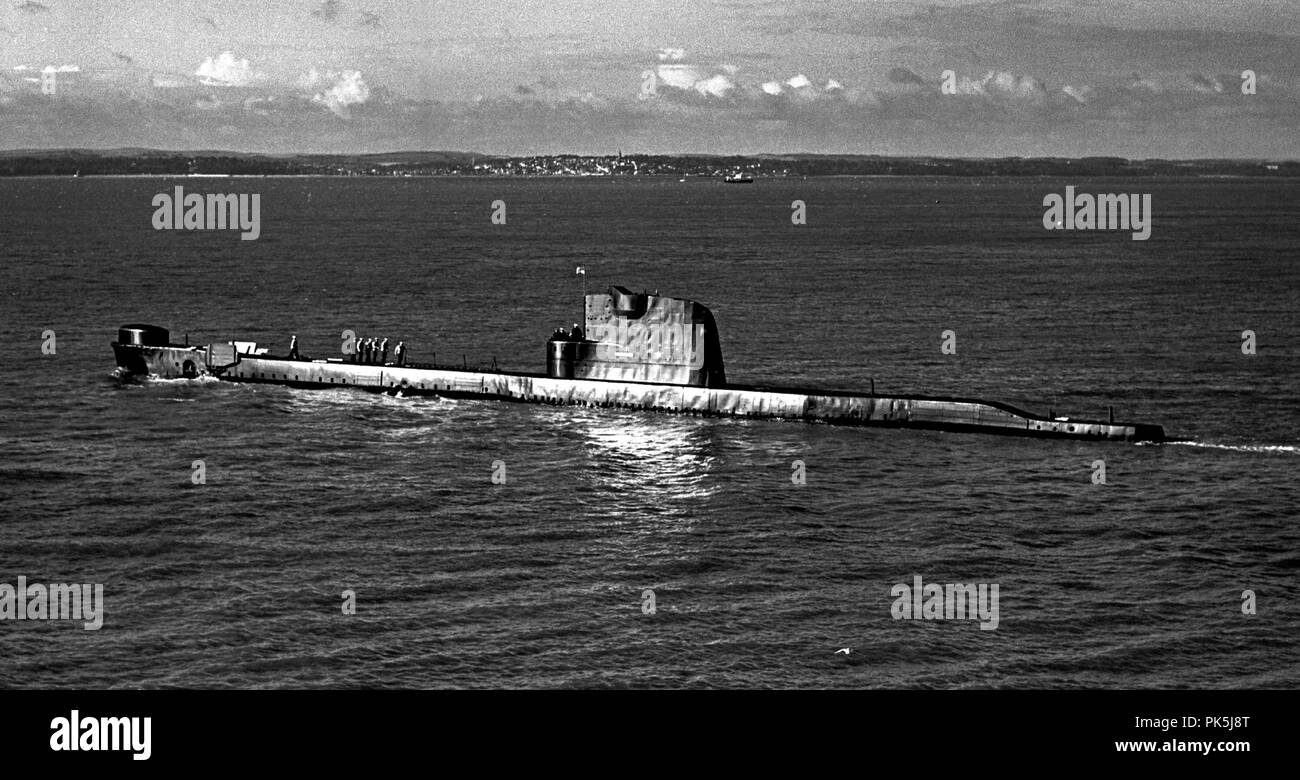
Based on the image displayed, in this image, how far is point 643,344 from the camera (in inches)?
3014

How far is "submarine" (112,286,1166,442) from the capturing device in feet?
228

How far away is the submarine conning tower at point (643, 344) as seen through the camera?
75125 mm

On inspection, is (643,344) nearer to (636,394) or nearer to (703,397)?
(636,394)

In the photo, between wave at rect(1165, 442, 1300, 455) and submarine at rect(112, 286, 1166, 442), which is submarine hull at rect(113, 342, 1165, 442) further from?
wave at rect(1165, 442, 1300, 455)

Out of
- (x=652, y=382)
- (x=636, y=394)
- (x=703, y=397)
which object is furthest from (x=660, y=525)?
(x=652, y=382)

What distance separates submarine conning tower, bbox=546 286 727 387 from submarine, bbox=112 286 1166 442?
0.17ft

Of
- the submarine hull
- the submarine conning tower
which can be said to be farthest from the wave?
the submarine conning tower

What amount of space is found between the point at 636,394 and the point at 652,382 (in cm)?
114

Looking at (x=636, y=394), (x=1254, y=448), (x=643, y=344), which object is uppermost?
(x=643, y=344)

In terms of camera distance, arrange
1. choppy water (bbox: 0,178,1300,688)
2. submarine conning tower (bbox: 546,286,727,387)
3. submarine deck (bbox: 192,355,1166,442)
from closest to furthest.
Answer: choppy water (bbox: 0,178,1300,688), submarine deck (bbox: 192,355,1166,442), submarine conning tower (bbox: 546,286,727,387)

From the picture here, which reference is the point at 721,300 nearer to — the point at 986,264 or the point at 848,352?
the point at 848,352

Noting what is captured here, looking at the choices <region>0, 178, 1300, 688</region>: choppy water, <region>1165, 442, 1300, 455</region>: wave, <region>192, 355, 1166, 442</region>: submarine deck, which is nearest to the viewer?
<region>0, 178, 1300, 688</region>: choppy water

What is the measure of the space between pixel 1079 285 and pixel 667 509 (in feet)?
302

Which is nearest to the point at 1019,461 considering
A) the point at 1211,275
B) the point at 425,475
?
the point at 425,475
